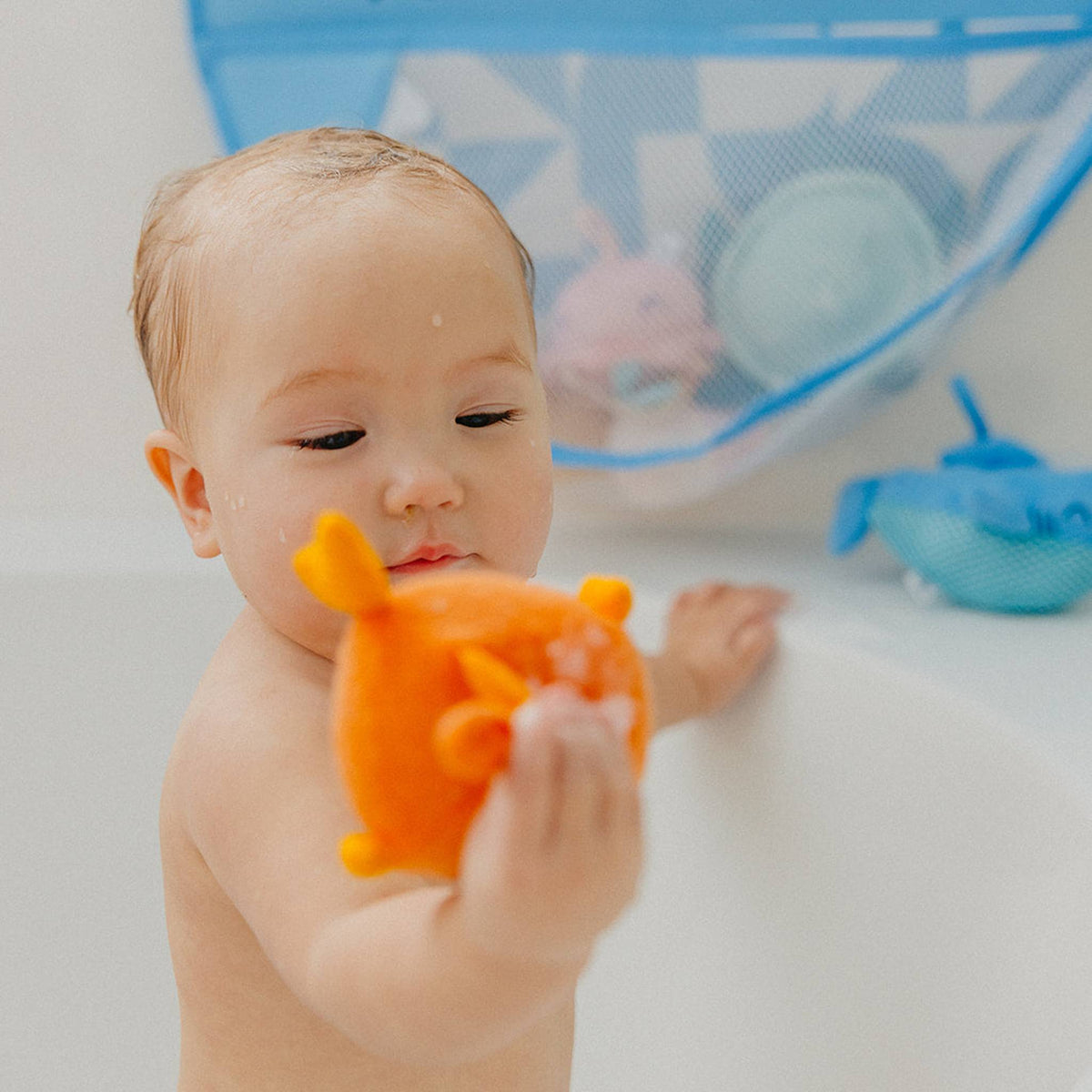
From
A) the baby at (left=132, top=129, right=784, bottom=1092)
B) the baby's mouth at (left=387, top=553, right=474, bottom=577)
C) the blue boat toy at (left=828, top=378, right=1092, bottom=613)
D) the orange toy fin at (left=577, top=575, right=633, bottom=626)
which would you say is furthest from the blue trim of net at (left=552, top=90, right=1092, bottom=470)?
the orange toy fin at (left=577, top=575, right=633, bottom=626)

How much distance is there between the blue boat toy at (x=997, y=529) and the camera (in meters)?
0.97

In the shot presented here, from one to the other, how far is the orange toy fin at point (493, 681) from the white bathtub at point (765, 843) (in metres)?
0.35

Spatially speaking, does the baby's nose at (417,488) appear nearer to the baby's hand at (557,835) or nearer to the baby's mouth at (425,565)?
the baby's mouth at (425,565)

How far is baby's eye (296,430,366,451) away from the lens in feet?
1.67

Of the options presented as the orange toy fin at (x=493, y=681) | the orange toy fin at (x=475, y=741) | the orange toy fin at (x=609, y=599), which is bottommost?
the orange toy fin at (x=475, y=741)

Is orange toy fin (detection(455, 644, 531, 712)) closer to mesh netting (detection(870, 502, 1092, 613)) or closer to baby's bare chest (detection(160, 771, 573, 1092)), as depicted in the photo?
baby's bare chest (detection(160, 771, 573, 1092))

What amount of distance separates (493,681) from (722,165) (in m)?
0.88

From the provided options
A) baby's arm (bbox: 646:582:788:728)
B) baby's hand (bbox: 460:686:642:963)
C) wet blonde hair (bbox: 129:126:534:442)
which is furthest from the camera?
baby's arm (bbox: 646:582:788:728)

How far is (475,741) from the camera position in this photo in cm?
30

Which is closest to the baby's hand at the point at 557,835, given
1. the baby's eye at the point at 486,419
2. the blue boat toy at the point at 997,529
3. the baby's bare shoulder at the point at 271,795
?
the baby's bare shoulder at the point at 271,795

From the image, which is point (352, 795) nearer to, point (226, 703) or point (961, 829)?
point (226, 703)

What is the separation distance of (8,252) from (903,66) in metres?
0.88

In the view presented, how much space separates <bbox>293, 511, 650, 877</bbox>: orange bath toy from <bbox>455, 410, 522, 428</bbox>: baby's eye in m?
0.19

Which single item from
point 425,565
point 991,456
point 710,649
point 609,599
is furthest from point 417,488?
point 991,456
